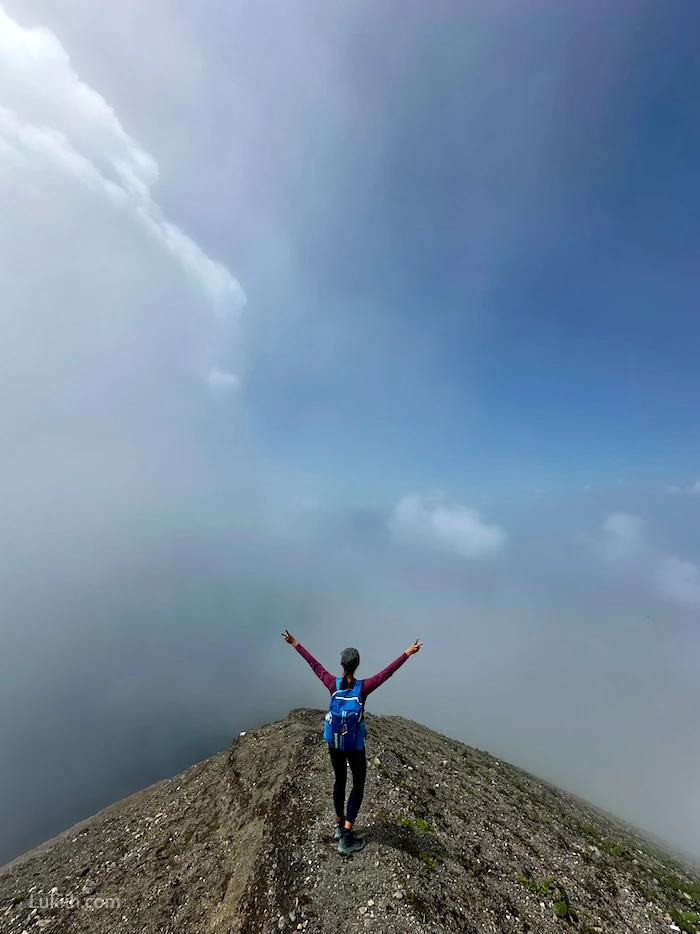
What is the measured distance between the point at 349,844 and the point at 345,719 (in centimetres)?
687

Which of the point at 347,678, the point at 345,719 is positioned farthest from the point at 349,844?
the point at 347,678

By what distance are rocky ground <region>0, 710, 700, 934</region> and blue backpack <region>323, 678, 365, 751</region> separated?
19.3 ft

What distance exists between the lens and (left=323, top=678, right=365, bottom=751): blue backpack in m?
11.6

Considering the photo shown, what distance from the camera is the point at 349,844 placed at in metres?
14.6

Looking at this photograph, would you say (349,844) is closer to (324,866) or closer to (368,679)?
(324,866)

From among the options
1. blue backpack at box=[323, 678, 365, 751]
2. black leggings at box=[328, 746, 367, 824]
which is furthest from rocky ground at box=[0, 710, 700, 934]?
blue backpack at box=[323, 678, 365, 751]

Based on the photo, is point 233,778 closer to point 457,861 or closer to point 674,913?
point 457,861

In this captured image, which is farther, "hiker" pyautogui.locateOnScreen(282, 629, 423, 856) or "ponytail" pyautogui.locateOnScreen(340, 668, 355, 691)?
"ponytail" pyautogui.locateOnScreen(340, 668, 355, 691)

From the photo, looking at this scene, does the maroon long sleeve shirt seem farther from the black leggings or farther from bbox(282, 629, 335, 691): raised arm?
the black leggings

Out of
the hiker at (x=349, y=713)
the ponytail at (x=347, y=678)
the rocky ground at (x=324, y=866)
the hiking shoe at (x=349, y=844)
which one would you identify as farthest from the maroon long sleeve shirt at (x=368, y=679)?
the rocky ground at (x=324, y=866)

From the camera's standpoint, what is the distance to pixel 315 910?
12727 millimetres

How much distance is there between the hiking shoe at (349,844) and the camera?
1435 centimetres

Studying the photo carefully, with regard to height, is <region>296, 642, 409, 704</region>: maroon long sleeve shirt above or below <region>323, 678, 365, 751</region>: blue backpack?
above

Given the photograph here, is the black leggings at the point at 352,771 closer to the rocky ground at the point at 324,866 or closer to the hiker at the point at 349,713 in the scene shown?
the hiker at the point at 349,713
